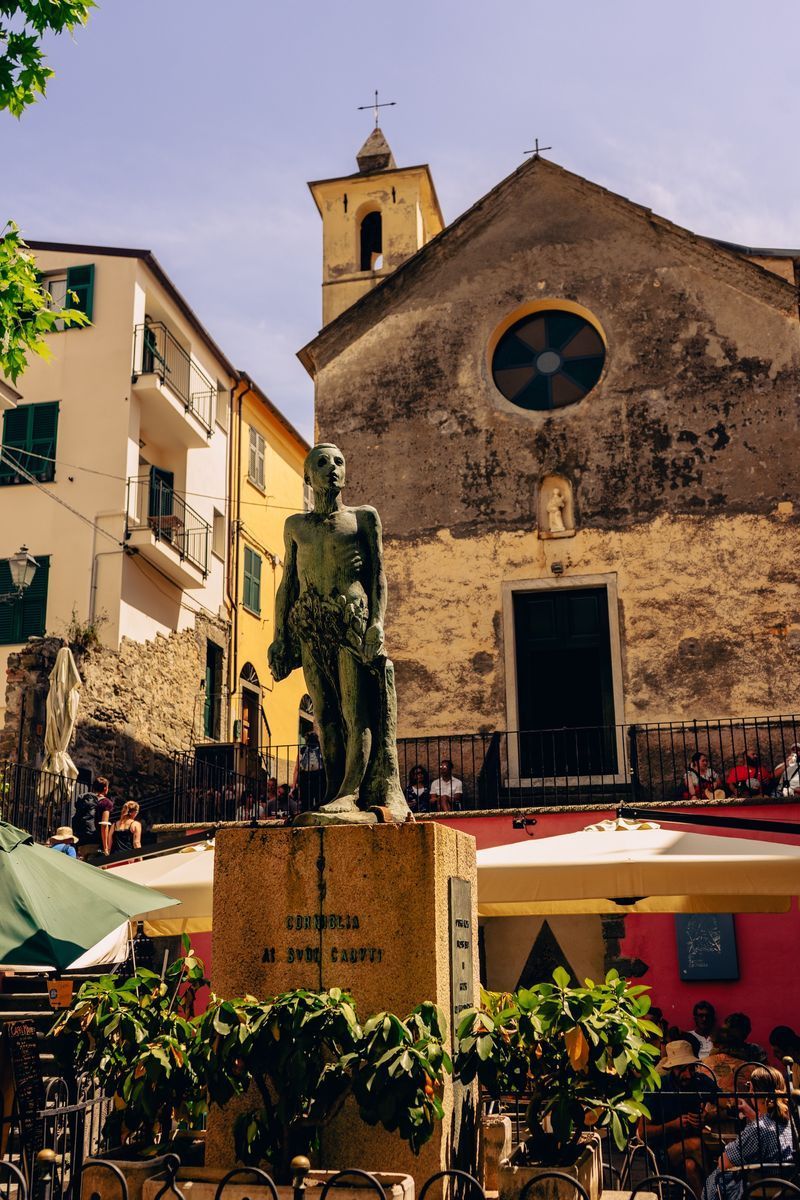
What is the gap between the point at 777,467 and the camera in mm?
16359

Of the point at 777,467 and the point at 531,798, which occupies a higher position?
the point at 777,467

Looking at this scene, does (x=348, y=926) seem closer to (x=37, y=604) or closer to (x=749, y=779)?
(x=749, y=779)

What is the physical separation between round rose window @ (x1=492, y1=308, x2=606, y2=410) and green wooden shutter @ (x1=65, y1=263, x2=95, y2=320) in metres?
9.16

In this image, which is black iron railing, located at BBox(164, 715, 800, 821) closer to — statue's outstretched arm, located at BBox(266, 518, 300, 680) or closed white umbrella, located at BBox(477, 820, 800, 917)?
closed white umbrella, located at BBox(477, 820, 800, 917)

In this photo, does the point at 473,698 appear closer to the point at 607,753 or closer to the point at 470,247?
the point at 607,753

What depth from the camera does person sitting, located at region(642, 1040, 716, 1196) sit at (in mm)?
7130

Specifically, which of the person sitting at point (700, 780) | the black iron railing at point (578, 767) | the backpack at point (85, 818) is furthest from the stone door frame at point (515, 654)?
the backpack at point (85, 818)

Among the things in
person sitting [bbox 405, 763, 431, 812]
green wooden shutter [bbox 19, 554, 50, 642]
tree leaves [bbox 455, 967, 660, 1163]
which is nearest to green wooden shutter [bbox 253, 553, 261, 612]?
green wooden shutter [bbox 19, 554, 50, 642]

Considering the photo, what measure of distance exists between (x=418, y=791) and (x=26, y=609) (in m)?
9.56

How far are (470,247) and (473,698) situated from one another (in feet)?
22.6

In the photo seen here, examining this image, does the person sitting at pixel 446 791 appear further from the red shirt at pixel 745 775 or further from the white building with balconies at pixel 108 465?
the white building with balconies at pixel 108 465

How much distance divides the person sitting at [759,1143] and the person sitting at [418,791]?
27.1 feet

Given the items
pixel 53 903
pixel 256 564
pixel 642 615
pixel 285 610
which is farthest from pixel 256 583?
pixel 53 903

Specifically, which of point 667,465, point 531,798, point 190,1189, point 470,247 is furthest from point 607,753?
point 190,1189
